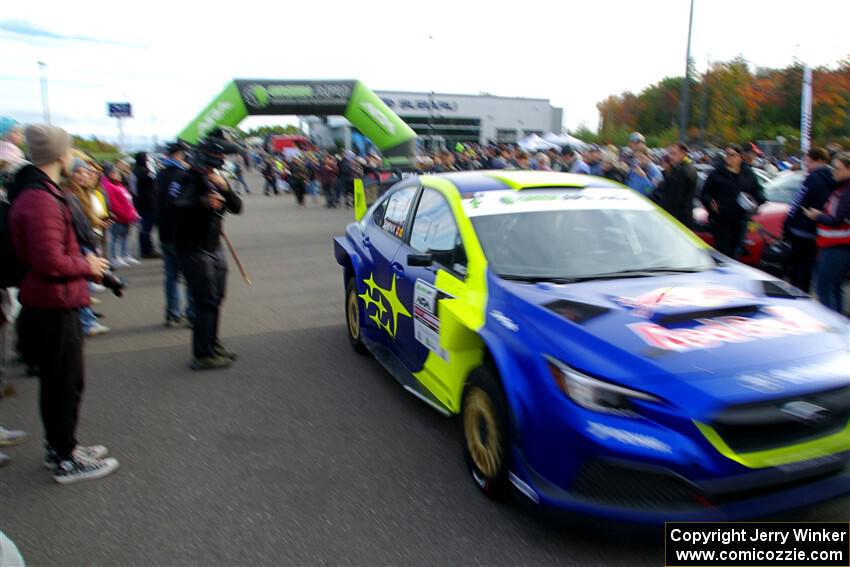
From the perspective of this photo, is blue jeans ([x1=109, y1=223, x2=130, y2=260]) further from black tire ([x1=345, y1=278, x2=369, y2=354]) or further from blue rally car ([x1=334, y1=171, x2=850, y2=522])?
blue rally car ([x1=334, y1=171, x2=850, y2=522])

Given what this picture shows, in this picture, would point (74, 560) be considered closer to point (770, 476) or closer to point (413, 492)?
point (413, 492)

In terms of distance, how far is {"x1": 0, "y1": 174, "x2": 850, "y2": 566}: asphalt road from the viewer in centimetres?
312

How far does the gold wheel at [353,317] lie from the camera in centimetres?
607

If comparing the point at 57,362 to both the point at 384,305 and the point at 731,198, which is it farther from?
the point at 731,198

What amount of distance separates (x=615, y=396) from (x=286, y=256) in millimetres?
10489

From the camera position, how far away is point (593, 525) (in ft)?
9.27

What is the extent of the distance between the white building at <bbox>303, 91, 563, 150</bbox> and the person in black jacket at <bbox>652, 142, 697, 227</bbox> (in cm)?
6001

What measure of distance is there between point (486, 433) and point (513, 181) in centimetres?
193

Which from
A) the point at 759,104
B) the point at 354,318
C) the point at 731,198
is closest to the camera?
the point at 354,318

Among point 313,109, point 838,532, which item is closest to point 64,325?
point 838,532

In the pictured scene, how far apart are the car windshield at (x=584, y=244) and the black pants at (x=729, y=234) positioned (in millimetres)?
3728

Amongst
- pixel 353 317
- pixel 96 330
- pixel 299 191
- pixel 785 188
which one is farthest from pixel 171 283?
pixel 299 191

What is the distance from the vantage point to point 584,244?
412 centimetres

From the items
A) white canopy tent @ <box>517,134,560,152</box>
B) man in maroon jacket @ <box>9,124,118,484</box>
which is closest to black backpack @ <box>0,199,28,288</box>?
man in maroon jacket @ <box>9,124,118,484</box>
